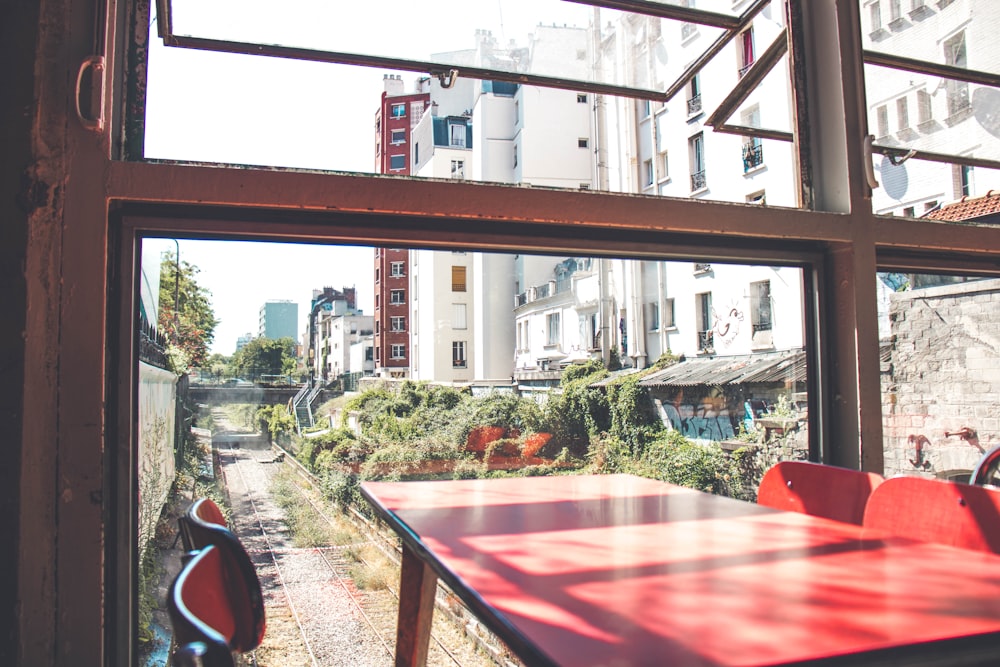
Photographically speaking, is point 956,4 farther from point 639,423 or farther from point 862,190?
point 639,423

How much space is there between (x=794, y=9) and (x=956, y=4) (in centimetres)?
79

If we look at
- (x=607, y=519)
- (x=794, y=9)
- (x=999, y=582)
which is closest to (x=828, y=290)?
(x=794, y=9)

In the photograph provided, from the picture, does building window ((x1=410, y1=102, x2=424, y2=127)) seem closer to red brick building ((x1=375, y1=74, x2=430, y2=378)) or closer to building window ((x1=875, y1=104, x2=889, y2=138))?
red brick building ((x1=375, y1=74, x2=430, y2=378))

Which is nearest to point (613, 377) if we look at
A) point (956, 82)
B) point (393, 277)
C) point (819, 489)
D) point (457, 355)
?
point (457, 355)

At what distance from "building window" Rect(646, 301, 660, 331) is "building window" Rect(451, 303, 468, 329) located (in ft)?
1.94

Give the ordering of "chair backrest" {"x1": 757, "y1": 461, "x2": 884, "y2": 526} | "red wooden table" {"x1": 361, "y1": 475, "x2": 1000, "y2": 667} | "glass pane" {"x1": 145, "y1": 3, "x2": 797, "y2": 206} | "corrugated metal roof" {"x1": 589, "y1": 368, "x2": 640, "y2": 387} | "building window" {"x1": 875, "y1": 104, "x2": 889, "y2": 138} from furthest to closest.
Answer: "building window" {"x1": 875, "y1": 104, "x2": 889, "y2": 138} → "corrugated metal roof" {"x1": 589, "y1": 368, "x2": 640, "y2": 387} → "glass pane" {"x1": 145, "y1": 3, "x2": 797, "y2": 206} → "chair backrest" {"x1": 757, "y1": 461, "x2": 884, "y2": 526} → "red wooden table" {"x1": 361, "y1": 475, "x2": 1000, "y2": 667}

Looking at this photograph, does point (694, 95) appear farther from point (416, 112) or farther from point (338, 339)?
point (338, 339)

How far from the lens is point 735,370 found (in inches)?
91.2

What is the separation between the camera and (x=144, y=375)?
1641 mm

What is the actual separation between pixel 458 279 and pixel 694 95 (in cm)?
131

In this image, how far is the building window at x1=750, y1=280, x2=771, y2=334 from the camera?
92.9 inches

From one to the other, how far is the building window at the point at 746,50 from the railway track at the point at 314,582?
7.10 ft

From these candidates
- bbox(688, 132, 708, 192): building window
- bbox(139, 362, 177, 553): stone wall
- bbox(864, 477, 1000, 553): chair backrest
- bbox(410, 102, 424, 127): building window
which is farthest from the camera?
bbox(688, 132, 708, 192): building window

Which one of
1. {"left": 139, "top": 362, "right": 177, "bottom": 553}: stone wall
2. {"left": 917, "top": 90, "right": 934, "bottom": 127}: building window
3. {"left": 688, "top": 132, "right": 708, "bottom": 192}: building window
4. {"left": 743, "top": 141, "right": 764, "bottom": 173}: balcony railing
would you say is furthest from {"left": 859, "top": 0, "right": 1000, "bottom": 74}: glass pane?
{"left": 139, "top": 362, "right": 177, "bottom": 553}: stone wall
